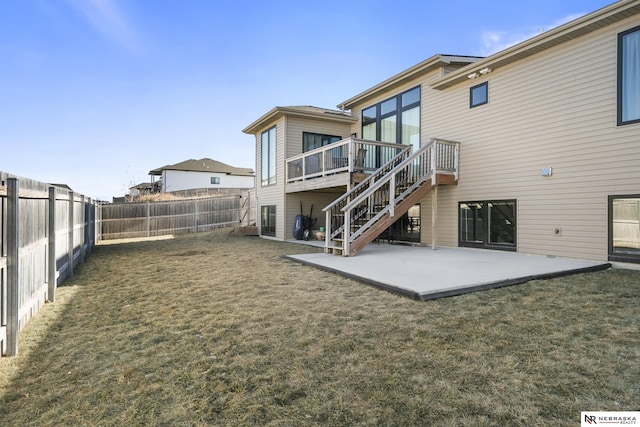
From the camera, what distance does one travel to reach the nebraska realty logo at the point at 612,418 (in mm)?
1918

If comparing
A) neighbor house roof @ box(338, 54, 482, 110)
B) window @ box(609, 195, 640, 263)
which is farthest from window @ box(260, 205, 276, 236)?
window @ box(609, 195, 640, 263)

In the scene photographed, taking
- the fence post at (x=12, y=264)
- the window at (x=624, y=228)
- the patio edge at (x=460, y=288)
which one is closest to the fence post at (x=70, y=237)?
the fence post at (x=12, y=264)

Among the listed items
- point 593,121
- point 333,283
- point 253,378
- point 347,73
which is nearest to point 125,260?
point 333,283

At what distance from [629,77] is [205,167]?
3383 centimetres

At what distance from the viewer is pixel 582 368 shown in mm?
2471

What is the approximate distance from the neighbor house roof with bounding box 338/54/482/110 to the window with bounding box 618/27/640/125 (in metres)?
3.78

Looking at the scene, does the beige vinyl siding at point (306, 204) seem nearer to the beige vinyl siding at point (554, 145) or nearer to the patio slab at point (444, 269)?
the patio slab at point (444, 269)

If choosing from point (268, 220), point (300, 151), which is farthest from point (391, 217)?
point (268, 220)

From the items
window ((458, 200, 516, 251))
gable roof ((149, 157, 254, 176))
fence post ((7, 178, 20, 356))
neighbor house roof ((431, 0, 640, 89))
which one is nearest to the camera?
fence post ((7, 178, 20, 356))

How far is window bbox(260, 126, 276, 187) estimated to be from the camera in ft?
44.7

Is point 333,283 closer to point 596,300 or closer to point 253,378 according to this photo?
point 253,378

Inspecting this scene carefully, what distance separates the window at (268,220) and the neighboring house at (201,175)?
70.3 feet

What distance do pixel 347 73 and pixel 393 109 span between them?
831 cm

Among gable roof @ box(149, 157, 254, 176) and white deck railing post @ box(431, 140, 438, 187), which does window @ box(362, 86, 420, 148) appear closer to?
white deck railing post @ box(431, 140, 438, 187)
